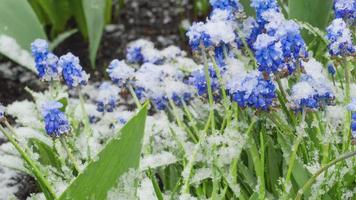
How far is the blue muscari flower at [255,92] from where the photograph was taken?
112 centimetres

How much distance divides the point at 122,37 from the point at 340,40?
4.55 ft

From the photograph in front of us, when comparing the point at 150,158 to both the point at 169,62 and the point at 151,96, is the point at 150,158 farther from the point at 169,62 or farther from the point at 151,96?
the point at 169,62

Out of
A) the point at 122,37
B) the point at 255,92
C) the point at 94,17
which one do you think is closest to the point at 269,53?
the point at 255,92

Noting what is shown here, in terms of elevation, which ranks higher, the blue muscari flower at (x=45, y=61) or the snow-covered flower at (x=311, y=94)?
the blue muscari flower at (x=45, y=61)

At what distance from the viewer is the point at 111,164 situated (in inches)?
41.9

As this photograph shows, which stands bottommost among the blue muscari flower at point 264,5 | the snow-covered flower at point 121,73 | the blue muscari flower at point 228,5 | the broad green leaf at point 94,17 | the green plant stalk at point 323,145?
the green plant stalk at point 323,145

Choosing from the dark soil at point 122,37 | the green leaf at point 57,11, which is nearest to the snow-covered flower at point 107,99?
the dark soil at point 122,37

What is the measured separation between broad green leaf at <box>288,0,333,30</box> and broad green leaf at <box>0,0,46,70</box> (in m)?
0.66

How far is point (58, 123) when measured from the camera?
1141 mm

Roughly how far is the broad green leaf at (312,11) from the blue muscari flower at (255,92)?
43 centimetres

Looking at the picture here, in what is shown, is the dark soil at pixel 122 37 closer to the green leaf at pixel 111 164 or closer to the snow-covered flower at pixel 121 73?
the snow-covered flower at pixel 121 73

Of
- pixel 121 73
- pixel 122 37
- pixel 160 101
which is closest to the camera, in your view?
pixel 121 73

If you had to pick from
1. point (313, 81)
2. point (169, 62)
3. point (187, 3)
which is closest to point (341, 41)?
point (313, 81)

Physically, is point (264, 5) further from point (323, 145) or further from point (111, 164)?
point (111, 164)
